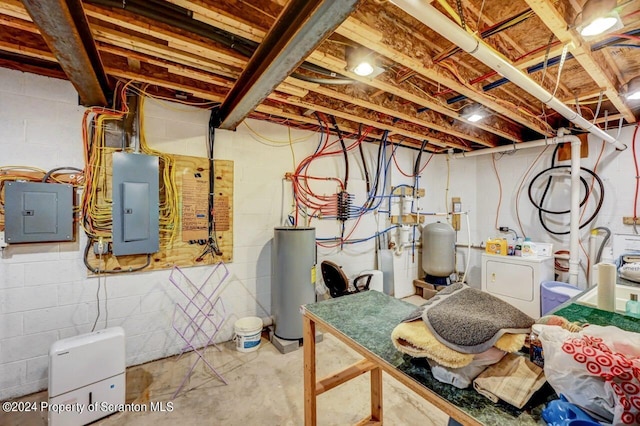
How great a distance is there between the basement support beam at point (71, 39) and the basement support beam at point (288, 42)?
87 cm

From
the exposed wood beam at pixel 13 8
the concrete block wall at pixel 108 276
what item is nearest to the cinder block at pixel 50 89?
the concrete block wall at pixel 108 276

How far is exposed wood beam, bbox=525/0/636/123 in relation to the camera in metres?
1.31

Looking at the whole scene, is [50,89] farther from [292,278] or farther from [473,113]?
[473,113]

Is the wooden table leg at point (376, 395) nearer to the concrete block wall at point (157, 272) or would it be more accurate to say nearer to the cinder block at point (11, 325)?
the concrete block wall at point (157, 272)

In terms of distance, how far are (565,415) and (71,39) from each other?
2.52m

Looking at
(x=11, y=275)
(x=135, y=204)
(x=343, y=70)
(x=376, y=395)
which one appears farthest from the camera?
(x=135, y=204)

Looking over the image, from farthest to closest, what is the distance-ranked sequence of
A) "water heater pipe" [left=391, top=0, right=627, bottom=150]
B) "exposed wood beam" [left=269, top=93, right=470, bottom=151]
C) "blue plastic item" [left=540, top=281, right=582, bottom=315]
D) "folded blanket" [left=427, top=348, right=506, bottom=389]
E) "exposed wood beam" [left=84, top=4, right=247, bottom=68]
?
"blue plastic item" [left=540, top=281, right=582, bottom=315] → "exposed wood beam" [left=269, top=93, right=470, bottom=151] → "exposed wood beam" [left=84, top=4, right=247, bottom=68] → "water heater pipe" [left=391, top=0, right=627, bottom=150] → "folded blanket" [left=427, top=348, right=506, bottom=389]

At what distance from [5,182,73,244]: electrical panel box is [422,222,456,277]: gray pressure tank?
13.9 feet

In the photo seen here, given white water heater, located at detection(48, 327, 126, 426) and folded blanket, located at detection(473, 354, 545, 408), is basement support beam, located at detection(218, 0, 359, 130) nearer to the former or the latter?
folded blanket, located at detection(473, 354, 545, 408)

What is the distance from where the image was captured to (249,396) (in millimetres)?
2084

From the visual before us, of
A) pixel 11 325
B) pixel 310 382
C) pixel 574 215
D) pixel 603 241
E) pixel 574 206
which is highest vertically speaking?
pixel 574 206

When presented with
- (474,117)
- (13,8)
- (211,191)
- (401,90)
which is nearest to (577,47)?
(401,90)

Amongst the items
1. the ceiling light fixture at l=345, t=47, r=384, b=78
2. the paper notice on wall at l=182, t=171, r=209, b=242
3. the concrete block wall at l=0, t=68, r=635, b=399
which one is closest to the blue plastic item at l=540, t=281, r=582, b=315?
the concrete block wall at l=0, t=68, r=635, b=399

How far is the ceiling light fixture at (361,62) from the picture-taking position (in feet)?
5.75
